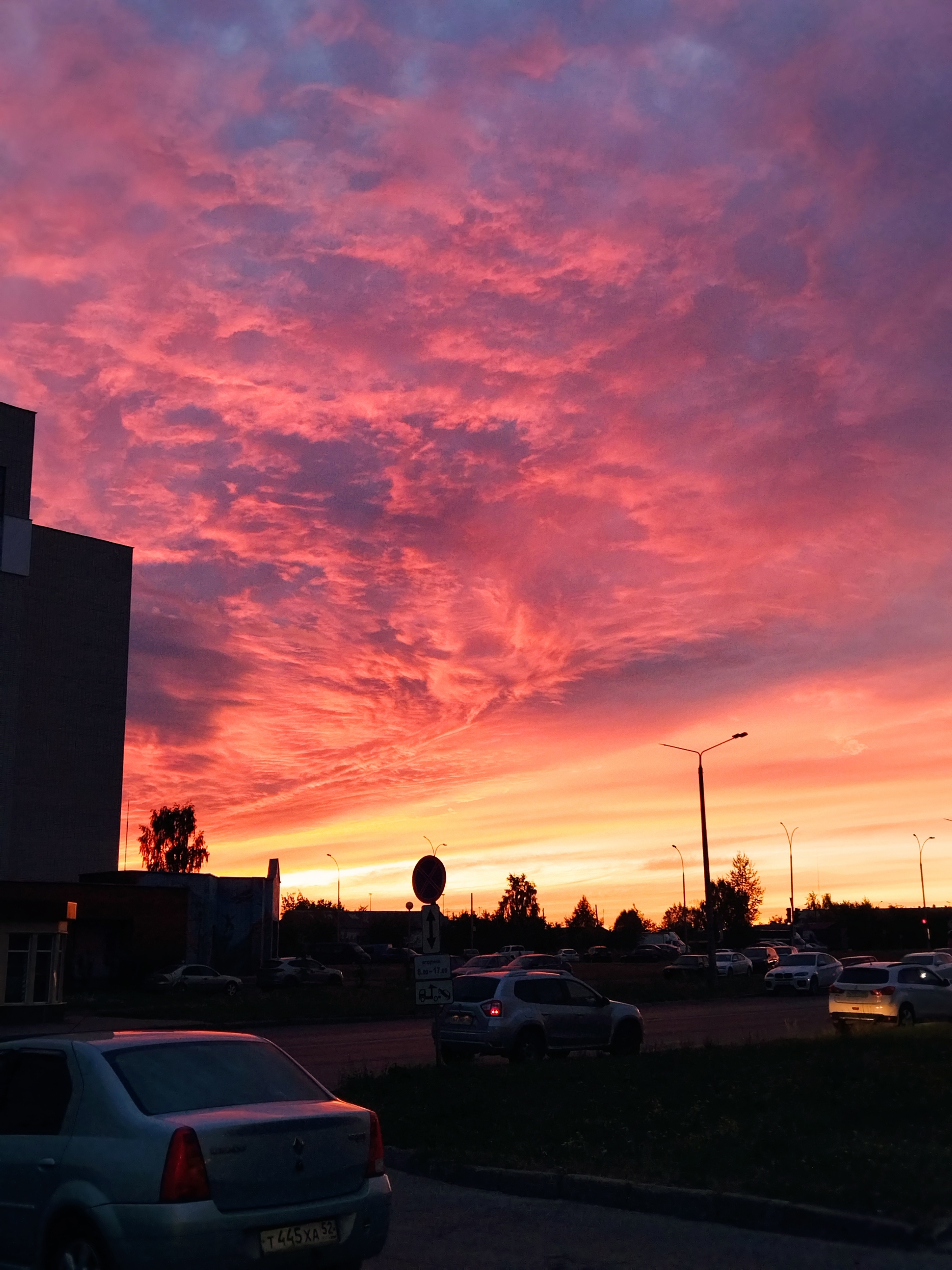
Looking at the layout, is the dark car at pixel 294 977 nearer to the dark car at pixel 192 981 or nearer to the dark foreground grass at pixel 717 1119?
the dark car at pixel 192 981

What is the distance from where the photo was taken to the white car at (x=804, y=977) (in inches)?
1970

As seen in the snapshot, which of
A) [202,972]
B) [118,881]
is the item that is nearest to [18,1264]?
[202,972]

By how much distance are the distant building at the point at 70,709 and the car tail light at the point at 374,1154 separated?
58.9 meters

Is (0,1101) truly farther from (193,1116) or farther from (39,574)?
Result: (39,574)

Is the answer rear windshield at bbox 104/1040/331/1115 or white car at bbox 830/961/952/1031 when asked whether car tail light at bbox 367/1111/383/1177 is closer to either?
rear windshield at bbox 104/1040/331/1115

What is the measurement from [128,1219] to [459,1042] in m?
16.0

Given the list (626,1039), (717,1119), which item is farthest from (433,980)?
(626,1039)

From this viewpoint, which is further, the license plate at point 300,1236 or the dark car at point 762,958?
the dark car at point 762,958

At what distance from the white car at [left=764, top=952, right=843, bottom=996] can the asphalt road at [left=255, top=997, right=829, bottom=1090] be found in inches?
277

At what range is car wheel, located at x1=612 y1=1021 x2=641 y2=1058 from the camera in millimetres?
22578

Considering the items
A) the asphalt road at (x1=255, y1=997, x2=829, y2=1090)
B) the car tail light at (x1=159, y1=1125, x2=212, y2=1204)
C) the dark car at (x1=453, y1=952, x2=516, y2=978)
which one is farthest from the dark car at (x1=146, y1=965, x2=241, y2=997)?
the car tail light at (x1=159, y1=1125, x2=212, y2=1204)

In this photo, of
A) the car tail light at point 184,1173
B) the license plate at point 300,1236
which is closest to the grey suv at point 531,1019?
the license plate at point 300,1236

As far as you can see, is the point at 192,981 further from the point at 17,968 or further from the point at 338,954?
the point at 338,954

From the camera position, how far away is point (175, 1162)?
6.24 m
